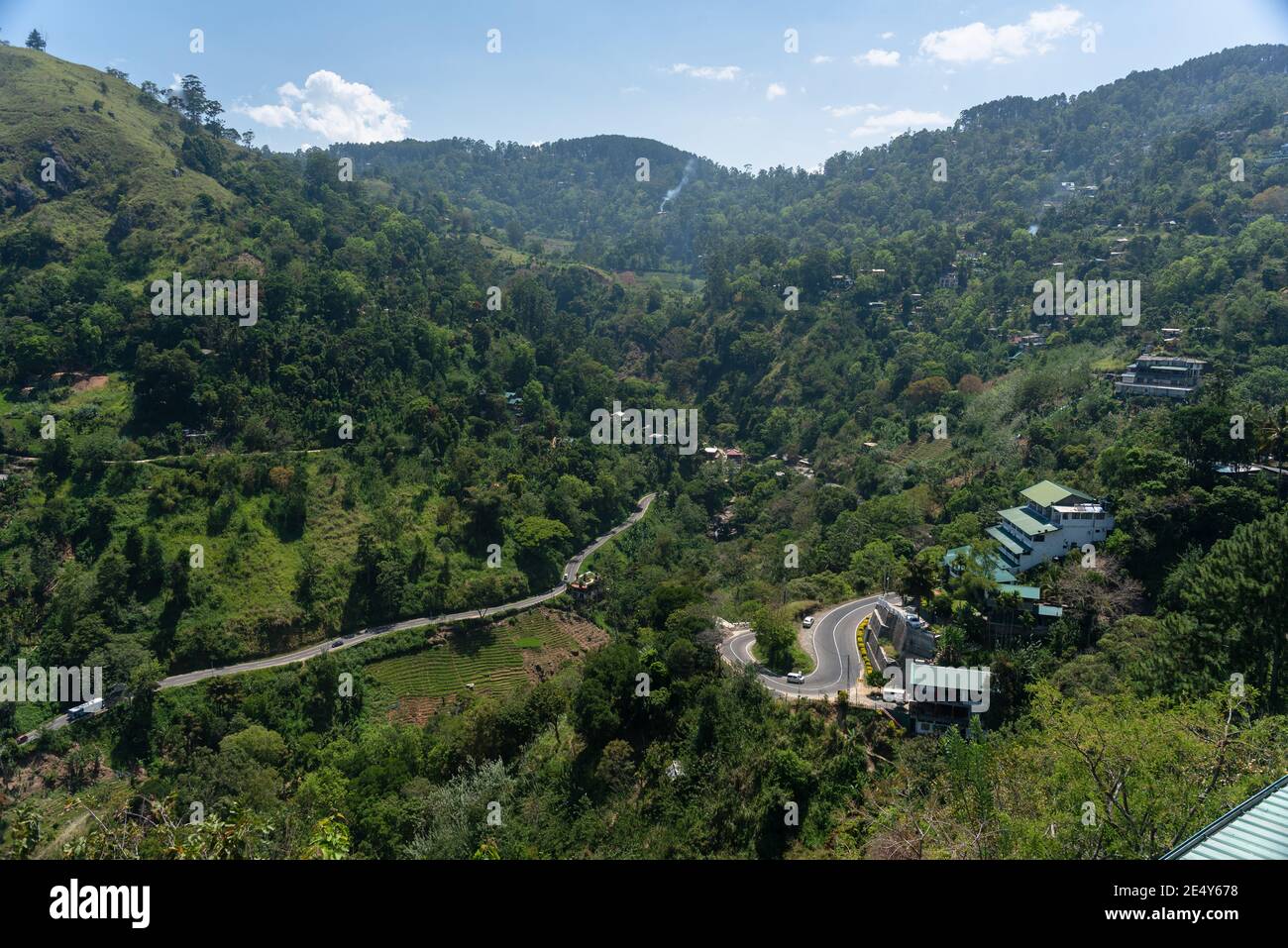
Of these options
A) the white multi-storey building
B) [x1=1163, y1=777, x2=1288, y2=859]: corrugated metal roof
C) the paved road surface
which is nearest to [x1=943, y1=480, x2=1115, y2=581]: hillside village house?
the white multi-storey building

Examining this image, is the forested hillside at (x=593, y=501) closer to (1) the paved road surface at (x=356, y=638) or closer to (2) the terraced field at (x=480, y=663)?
(2) the terraced field at (x=480, y=663)

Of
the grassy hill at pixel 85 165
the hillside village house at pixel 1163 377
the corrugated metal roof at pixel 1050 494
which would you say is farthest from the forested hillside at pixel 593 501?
the corrugated metal roof at pixel 1050 494

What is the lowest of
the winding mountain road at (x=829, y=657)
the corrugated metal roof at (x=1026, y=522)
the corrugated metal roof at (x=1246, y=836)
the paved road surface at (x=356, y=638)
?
the paved road surface at (x=356, y=638)

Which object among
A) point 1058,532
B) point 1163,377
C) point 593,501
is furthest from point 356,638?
point 1163,377

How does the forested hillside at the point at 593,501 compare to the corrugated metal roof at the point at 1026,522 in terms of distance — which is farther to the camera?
the corrugated metal roof at the point at 1026,522

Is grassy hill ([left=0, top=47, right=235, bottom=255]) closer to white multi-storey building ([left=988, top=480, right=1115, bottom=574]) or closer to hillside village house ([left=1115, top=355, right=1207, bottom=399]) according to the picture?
white multi-storey building ([left=988, top=480, right=1115, bottom=574])
